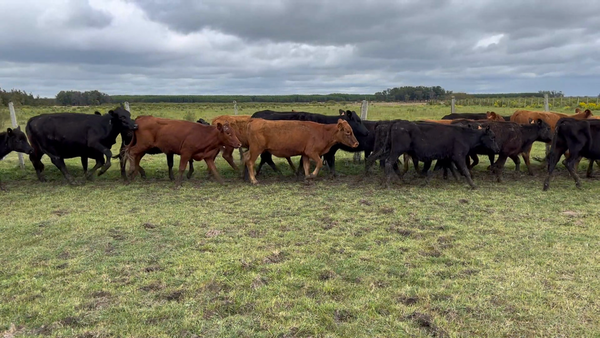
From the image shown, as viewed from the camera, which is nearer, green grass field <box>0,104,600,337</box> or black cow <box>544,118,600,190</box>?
green grass field <box>0,104,600,337</box>

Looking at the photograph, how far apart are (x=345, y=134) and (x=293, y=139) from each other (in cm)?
119

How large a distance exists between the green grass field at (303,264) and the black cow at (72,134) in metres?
1.63

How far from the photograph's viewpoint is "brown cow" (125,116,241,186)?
31.7 feet

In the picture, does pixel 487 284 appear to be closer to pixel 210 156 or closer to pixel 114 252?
pixel 114 252

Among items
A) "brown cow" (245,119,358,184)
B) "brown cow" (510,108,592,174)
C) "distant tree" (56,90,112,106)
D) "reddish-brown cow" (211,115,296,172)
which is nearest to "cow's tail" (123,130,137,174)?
"reddish-brown cow" (211,115,296,172)

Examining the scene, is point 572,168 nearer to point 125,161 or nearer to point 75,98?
point 125,161

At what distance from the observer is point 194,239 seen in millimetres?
5621

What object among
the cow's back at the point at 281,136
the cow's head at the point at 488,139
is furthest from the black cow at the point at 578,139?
the cow's back at the point at 281,136

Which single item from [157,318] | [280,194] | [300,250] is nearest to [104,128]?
[280,194]

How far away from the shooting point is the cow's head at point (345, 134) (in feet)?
32.0

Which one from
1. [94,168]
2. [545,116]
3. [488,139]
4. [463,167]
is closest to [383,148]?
[463,167]

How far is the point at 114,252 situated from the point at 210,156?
4.81 m

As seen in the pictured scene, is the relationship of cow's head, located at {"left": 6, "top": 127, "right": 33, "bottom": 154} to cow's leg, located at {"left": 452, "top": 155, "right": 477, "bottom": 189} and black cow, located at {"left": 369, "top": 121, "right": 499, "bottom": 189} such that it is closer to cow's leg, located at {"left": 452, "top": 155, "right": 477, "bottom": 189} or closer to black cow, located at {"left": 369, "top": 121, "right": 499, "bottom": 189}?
black cow, located at {"left": 369, "top": 121, "right": 499, "bottom": 189}

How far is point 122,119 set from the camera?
9.84 meters
